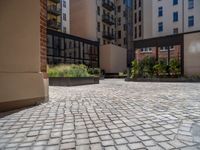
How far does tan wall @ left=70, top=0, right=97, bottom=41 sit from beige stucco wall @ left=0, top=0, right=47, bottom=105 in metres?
27.8

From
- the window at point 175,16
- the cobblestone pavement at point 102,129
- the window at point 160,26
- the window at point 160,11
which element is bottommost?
the cobblestone pavement at point 102,129

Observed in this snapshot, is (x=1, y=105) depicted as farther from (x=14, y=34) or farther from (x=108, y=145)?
(x=108, y=145)

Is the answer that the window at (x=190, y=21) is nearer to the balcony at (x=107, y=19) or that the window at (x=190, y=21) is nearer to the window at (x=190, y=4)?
the window at (x=190, y=4)

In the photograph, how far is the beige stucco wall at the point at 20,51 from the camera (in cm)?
491

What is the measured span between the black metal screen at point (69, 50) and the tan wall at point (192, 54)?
48.0 feet

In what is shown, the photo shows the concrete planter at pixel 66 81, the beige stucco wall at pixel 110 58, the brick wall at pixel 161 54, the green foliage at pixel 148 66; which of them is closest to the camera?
the concrete planter at pixel 66 81

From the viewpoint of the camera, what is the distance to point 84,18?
33.0 m

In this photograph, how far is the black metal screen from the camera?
2330cm

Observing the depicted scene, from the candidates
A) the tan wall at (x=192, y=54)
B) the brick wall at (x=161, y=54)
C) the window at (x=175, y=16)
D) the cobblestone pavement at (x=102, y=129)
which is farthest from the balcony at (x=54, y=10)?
the cobblestone pavement at (x=102, y=129)

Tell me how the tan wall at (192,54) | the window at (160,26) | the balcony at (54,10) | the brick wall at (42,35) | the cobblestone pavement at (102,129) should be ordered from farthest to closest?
the window at (160,26) → the balcony at (54,10) → the tan wall at (192,54) → the brick wall at (42,35) → the cobblestone pavement at (102,129)

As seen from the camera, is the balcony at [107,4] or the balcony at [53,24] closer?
Result: the balcony at [53,24]

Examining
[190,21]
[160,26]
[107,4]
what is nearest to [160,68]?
[190,21]

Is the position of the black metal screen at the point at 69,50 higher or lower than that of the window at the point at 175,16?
lower

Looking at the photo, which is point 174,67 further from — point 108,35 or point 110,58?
point 108,35
